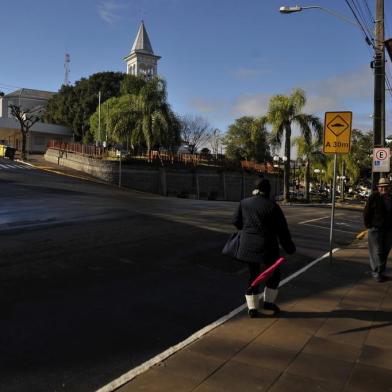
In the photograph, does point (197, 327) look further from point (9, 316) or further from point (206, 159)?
point (206, 159)

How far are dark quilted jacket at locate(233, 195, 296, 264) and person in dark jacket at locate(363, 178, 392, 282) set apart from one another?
2.99 meters

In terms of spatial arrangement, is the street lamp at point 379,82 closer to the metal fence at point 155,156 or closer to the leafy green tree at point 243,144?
the metal fence at point 155,156

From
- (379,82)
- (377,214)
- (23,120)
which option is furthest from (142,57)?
(377,214)

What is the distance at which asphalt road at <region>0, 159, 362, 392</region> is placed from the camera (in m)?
4.48

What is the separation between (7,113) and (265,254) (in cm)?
9546

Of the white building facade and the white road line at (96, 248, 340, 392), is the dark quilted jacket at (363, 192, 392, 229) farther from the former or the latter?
the white building facade

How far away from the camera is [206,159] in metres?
50.7

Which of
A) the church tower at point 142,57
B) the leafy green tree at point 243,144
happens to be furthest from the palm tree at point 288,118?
the church tower at point 142,57

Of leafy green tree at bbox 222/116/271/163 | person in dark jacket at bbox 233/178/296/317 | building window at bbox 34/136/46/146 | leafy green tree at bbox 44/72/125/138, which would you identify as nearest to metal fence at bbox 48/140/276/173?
leafy green tree at bbox 222/116/271/163

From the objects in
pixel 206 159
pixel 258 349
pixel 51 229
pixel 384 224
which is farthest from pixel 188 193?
pixel 258 349

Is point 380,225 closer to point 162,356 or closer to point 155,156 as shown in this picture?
point 162,356

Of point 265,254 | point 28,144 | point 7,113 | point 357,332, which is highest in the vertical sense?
point 7,113

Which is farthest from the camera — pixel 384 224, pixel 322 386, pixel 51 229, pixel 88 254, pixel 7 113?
pixel 7 113

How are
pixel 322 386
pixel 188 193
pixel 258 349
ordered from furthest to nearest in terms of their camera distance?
pixel 188 193, pixel 258 349, pixel 322 386
